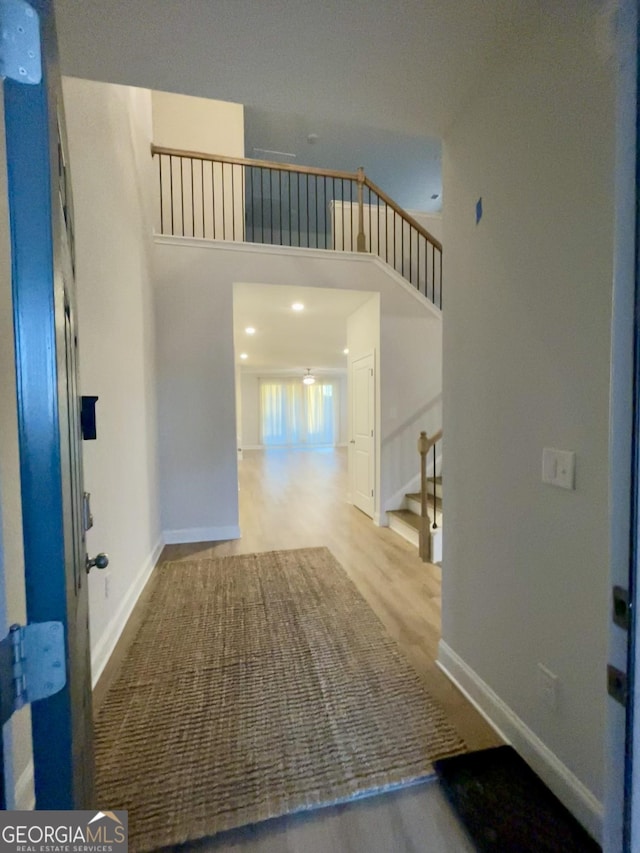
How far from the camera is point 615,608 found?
585 millimetres

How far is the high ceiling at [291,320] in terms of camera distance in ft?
13.4

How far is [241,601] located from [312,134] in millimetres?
6898

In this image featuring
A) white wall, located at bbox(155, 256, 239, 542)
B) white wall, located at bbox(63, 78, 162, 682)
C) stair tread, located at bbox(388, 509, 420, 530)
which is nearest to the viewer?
white wall, located at bbox(63, 78, 162, 682)

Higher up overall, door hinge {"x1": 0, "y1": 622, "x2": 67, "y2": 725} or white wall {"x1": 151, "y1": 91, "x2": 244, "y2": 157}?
white wall {"x1": 151, "y1": 91, "x2": 244, "y2": 157}

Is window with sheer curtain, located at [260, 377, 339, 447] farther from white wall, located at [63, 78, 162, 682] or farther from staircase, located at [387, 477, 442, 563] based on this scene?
white wall, located at [63, 78, 162, 682]

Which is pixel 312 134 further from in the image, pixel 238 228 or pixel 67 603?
pixel 67 603

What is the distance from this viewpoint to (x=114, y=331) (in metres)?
2.25

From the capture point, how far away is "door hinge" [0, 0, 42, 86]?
443 millimetres

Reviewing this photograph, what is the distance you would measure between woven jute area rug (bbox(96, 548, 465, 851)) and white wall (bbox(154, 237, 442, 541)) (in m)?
1.39

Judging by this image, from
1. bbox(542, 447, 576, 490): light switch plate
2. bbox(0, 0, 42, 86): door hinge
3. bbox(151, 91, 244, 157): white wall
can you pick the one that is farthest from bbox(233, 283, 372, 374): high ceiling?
bbox(0, 0, 42, 86): door hinge

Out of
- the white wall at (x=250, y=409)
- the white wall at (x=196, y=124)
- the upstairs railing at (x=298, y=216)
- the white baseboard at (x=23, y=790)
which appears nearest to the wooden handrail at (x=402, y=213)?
the upstairs railing at (x=298, y=216)

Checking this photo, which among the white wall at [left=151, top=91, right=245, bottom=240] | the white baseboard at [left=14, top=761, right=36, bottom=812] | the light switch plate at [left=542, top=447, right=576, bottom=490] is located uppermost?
the white wall at [left=151, top=91, right=245, bottom=240]

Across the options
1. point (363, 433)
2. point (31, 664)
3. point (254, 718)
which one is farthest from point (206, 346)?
point (31, 664)

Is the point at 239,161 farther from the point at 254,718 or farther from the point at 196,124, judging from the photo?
the point at 254,718
